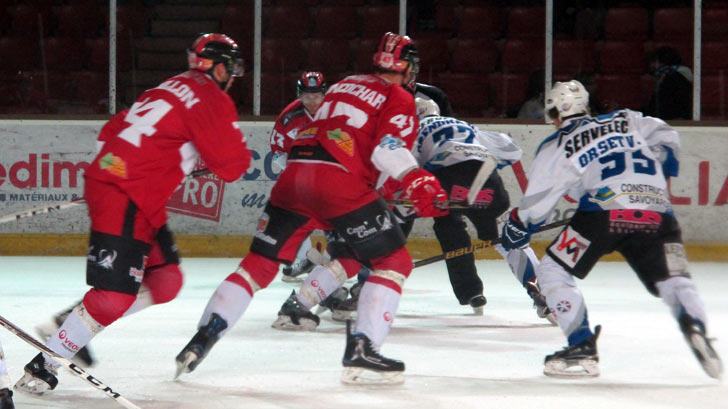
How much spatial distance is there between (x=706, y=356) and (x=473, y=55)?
5016 millimetres

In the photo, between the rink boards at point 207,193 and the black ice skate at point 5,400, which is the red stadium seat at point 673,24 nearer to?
the rink boards at point 207,193

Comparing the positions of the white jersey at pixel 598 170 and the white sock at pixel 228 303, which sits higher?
the white jersey at pixel 598 170

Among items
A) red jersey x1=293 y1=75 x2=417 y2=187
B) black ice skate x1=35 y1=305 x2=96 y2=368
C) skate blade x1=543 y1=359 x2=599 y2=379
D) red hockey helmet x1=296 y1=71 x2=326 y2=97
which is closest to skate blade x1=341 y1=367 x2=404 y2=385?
skate blade x1=543 y1=359 x2=599 y2=379

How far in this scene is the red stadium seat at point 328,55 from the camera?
8000 mm

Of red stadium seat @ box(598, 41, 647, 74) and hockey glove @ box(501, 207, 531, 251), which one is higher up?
red stadium seat @ box(598, 41, 647, 74)

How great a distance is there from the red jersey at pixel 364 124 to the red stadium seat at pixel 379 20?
14.2 feet

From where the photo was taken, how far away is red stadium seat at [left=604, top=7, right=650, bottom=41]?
820 cm

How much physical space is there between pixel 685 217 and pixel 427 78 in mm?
2158

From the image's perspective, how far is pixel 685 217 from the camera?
289 inches

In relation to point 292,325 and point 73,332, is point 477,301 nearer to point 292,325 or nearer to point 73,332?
point 292,325

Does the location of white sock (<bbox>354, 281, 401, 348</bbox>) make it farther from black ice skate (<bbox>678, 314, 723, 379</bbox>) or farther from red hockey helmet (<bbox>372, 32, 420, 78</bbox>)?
black ice skate (<bbox>678, 314, 723, 379</bbox>)

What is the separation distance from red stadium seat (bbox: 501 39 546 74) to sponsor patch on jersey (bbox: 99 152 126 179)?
498 cm

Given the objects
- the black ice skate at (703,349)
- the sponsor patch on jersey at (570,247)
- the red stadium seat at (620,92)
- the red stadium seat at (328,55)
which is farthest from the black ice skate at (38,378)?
the red stadium seat at (620,92)

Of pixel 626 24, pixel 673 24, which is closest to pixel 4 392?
pixel 673 24
